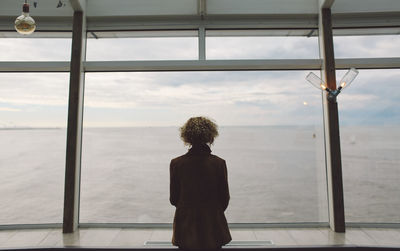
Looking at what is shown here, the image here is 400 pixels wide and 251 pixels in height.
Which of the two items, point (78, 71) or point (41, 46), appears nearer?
point (78, 71)

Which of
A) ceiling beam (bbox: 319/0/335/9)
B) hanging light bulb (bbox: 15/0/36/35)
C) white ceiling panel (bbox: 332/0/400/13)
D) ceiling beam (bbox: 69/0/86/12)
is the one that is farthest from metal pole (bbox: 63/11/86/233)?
white ceiling panel (bbox: 332/0/400/13)

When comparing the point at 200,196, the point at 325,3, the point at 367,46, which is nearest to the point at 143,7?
the point at 325,3

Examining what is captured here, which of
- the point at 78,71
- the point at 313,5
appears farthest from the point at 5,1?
the point at 313,5

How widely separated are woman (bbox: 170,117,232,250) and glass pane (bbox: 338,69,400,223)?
3059 millimetres

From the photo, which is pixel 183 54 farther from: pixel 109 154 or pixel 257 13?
pixel 109 154

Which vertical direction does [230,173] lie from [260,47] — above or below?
below

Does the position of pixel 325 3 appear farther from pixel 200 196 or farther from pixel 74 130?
pixel 74 130

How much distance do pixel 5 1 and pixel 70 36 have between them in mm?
1001

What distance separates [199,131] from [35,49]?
11.7 ft

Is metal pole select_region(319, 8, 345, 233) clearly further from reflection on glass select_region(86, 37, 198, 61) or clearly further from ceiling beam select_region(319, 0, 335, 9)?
reflection on glass select_region(86, 37, 198, 61)

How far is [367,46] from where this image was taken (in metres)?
3.82

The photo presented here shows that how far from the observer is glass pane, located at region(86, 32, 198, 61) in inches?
151

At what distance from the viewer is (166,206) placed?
152 inches

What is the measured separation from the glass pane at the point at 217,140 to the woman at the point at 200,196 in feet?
7.56
